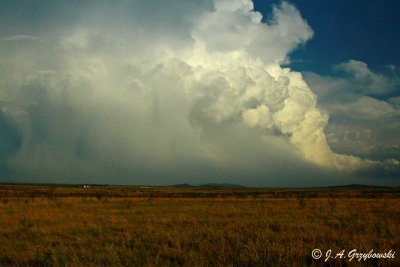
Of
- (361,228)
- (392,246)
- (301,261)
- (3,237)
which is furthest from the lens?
(361,228)

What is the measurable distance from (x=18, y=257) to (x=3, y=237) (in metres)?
4.66

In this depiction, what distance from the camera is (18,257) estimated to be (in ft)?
27.1

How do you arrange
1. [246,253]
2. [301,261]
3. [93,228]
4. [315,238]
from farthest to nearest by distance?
[93,228]
[315,238]
[246,253]
[301,261]

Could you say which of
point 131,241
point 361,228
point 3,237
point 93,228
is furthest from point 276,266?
point 3,237

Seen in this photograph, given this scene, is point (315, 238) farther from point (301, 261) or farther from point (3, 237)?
point (3, 237)

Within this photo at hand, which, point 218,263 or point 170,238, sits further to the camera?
point 170,238

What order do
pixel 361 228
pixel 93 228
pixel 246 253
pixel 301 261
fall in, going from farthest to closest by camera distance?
1. pixel 93 228
2. pixel 361 228
3. pixel 246 253
4. pixel 301 261

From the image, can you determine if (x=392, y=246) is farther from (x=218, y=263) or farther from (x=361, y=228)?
(x=218, y=263)

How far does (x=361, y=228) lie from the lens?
1279 centimetres

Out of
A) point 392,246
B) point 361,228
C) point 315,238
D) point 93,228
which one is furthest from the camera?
point 93,228

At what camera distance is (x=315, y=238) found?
34.0 feet

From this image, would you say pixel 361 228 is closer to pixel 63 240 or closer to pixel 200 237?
pixel 200 237

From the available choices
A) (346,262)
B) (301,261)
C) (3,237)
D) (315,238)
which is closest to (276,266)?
(301,261)

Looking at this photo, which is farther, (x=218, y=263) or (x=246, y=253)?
(x=246, y=253)
